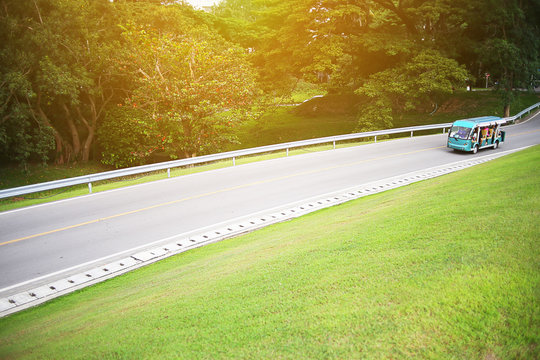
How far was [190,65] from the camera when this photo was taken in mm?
23734

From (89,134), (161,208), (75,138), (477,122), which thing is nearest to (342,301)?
(161,208)

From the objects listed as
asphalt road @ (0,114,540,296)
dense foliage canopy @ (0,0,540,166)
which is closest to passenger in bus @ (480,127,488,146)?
asphalt road @ (0,114,540,296)

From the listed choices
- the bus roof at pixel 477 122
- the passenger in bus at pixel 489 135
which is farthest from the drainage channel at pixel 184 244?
the passenger in bus at pixel 489 135

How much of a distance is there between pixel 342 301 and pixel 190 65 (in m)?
22.1

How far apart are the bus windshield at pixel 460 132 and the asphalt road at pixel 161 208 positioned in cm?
106

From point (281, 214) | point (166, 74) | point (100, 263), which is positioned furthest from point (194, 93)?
point (100, 263)

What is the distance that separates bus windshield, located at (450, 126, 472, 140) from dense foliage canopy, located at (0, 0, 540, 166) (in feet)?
28.2

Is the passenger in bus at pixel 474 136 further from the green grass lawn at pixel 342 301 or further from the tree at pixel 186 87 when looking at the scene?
the tree at pixel 186 87

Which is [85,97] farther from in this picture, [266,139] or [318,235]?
[318,235]

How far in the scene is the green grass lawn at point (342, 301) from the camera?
377cm

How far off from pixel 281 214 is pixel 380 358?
8.38 metres

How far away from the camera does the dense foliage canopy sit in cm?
2398

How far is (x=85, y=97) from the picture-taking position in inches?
1227

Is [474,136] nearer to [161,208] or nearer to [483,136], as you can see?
[483,136]
